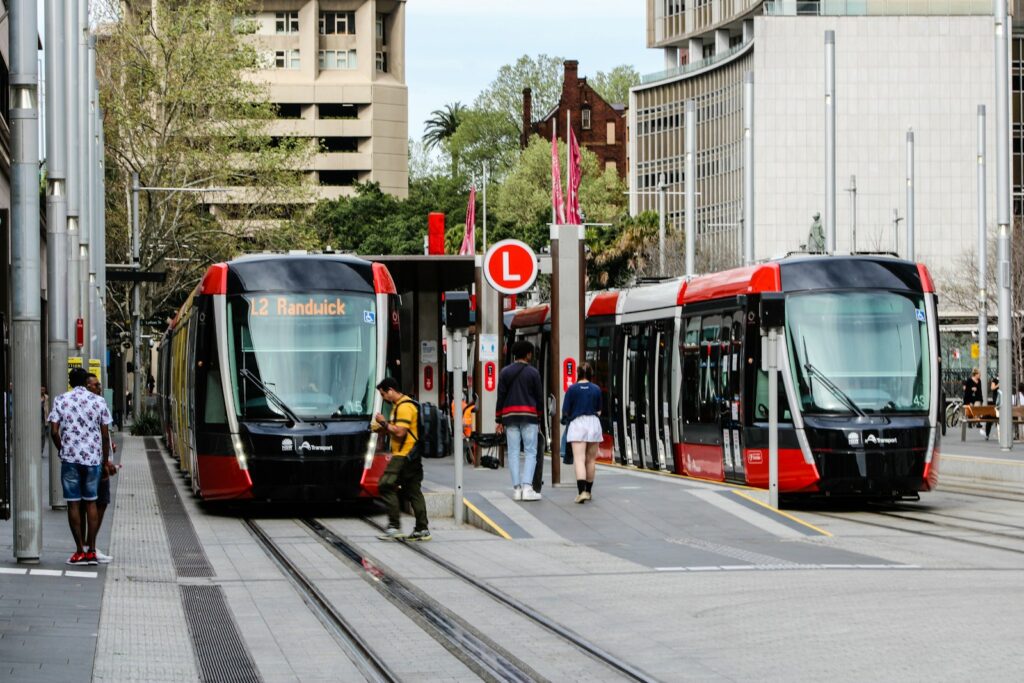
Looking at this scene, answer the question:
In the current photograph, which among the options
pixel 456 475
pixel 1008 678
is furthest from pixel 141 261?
pixel 1008 678

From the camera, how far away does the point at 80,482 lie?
15.8 m

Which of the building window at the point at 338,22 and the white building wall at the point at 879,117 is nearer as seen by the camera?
the white building wall at the point at 879,117

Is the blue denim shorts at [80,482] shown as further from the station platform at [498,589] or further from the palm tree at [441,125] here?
the palm tree at [441,125]

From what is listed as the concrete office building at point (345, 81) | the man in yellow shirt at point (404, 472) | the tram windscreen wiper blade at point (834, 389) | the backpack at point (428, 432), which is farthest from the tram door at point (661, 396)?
the concrete office building at point (345, 81)

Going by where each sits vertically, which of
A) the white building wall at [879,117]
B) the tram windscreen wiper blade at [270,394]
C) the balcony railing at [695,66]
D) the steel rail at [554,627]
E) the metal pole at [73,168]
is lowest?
the steel rail at [554,627]

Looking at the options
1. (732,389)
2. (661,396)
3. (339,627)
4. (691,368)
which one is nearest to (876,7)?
(661,396)

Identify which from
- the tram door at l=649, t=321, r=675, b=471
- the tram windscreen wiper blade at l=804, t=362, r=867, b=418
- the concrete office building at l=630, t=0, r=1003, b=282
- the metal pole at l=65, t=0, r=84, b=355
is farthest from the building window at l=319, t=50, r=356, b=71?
the tram windscreen wiper blade at l=804, t=362, r=867, b=418

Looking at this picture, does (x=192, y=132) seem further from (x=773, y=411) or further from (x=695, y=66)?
(x=695, y=66)

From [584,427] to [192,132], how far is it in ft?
131

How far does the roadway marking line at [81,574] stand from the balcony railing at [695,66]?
8842 cm

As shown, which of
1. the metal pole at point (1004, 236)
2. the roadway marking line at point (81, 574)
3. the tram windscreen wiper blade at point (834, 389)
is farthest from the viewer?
the metal pole at point (1004, 236)

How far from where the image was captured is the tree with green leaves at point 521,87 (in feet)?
429

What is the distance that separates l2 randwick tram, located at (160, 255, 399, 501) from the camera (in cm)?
2106

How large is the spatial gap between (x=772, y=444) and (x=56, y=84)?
10062mm
